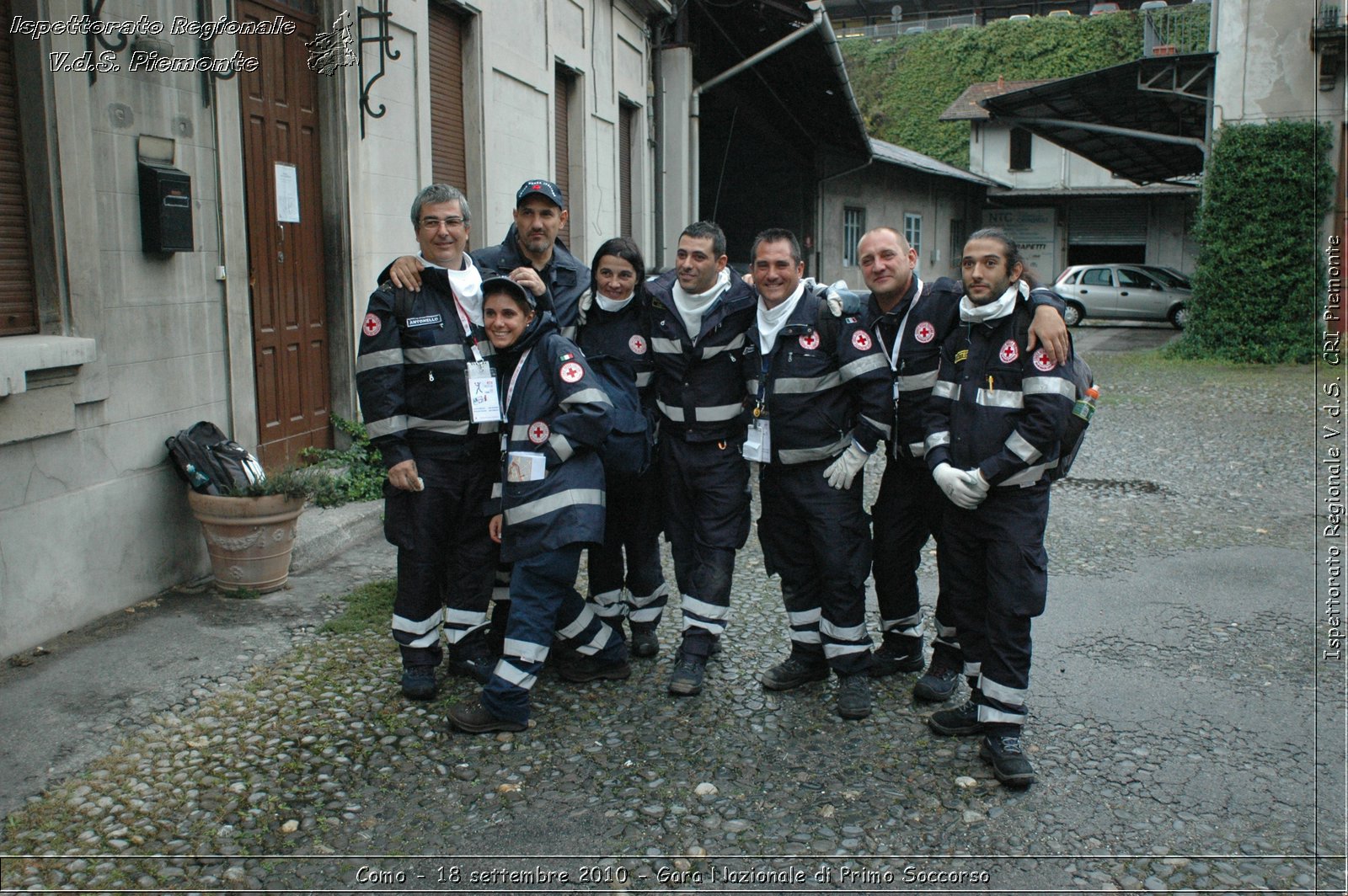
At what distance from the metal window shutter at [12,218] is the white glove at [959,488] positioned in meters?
3.99

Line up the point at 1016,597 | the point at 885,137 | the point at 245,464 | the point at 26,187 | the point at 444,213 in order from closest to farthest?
the point at 1016,597 < the point at 444,213 < the point at 26,187 < the point at 245,464 < the point at 885,137

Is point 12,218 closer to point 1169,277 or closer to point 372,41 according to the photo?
point 372,41

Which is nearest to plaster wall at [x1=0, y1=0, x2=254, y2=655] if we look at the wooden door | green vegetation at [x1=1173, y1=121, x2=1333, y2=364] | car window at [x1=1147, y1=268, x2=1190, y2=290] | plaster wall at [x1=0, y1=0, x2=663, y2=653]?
plaster wall at [x1=0, y1=0, x2=663, y2=653]

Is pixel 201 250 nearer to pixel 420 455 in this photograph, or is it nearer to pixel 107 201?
pixel 107 201

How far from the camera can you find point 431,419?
443cm

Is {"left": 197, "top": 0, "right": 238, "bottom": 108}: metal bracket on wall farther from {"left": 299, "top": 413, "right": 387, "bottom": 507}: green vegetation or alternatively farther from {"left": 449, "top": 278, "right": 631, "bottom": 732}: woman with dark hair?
{"left": 449, "top": 278, "right": 631, "bottom": 732}: woman with dark hair

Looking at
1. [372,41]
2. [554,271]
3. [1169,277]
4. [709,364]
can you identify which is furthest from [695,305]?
[1169,277]

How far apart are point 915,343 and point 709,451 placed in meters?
0.95

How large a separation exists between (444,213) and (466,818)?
90.9 inches

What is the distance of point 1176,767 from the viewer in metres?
3.93

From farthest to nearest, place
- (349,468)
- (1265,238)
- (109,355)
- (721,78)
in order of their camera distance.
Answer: (1265,238) → (721,78) → (349,468) → (109,355)

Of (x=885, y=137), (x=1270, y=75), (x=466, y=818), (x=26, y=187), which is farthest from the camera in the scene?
(x=885, y=137)

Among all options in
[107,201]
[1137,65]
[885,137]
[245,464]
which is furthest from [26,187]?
[885,137]

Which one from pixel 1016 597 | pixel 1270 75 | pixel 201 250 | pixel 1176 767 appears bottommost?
pixel 1176 767
